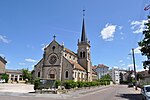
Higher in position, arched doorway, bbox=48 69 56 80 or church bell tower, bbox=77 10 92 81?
church bell tower, bbox=77 10 92 81

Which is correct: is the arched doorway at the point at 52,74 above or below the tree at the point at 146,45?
below

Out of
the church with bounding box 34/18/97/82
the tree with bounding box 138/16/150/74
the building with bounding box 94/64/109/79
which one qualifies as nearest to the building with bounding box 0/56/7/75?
the church with bounding box 34/18/97/82

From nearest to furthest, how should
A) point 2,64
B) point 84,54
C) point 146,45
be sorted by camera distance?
point 146,45 → point 84,54 → point 2,64

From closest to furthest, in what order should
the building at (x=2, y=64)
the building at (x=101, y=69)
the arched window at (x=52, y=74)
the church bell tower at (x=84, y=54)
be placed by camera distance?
the arched window at (x=52, y=74)
the church bell tower at (x=84, y=54)
the building at (x=2, y=64)
the building at (x=101, y=69)

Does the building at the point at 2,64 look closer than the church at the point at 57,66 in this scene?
No

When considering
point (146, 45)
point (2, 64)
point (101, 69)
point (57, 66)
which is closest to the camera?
point (146, 45)

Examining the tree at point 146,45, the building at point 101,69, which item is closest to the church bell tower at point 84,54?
the tree at point 146,45

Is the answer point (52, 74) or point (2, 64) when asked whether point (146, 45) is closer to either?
point (52, 74)

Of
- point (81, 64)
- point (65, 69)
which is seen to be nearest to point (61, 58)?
point (65, 69)

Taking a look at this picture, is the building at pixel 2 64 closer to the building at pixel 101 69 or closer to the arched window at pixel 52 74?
the arched window at pixel 52 74

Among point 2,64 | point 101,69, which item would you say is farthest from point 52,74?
point 101,69

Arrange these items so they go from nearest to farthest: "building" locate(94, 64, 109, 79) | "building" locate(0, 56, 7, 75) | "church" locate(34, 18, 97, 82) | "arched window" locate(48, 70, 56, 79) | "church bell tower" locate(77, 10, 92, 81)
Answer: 1. "church" locate(34, 18, 97, 82)
2. "arched window" locate(48, 70, 56, 79)
3. "church bell tower" locate(77, 10, 92, 81)
4. "building" locate(0, 56, 7, 75)
5. "building" locate(94, 64, 109, 79)

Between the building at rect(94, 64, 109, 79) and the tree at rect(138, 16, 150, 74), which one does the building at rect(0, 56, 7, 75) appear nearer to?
the tree at rect(138, 16, 150, 74)

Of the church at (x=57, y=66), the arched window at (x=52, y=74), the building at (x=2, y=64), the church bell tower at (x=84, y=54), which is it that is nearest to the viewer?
the church at (x=57, y=66)
